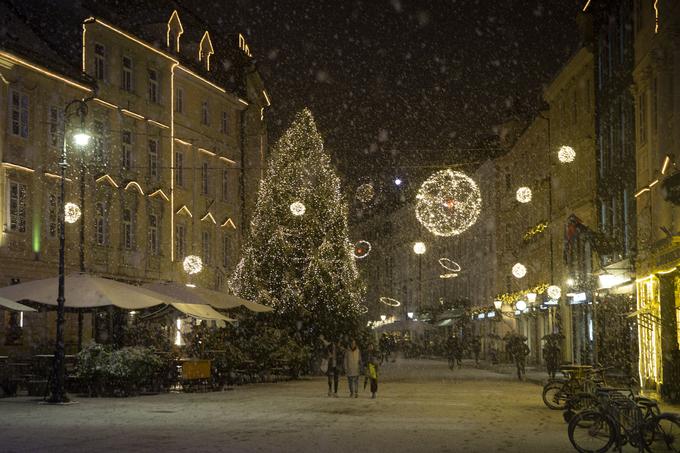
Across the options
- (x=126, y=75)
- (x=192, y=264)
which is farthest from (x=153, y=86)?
(x=192, y=264)

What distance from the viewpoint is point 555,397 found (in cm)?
2364

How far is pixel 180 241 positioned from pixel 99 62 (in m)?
10.4

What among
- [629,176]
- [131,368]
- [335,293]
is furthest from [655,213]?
[335,293]

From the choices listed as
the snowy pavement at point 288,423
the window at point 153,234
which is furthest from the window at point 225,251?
the snowy pavement at point 288,423

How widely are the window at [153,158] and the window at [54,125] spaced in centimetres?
792

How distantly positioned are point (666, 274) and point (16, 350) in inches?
822

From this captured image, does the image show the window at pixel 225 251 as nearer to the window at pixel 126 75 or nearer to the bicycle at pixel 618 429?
the window at pixel 126 75

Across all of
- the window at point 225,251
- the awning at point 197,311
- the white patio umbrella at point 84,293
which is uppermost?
the window at point 225,251

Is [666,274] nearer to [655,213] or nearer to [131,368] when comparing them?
[655,213]

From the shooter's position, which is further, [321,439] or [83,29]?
[83,29]

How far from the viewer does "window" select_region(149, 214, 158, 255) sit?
46444 mm

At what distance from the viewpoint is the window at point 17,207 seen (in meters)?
35.5

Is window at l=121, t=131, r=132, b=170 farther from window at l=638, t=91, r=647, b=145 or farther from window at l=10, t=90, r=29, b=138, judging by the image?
window at l=638, t=91, r=647, b=145

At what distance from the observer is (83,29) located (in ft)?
134
